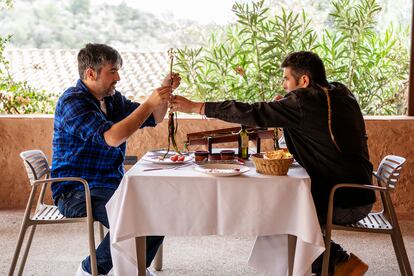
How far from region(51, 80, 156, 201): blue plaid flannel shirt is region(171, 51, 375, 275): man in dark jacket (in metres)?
0.51

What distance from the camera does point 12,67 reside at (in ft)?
18.2

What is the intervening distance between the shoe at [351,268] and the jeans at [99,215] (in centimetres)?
93

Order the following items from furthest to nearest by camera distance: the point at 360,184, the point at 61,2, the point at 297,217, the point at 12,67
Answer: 1. the point at 61,2
2. the point at 12,67
3. the point at 360,184
4. the point at 297,217

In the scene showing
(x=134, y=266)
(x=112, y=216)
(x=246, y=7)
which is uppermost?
(x=246, y=7)

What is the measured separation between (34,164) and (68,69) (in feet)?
10.2

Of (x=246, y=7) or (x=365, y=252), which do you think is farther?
(x=246, y=7)

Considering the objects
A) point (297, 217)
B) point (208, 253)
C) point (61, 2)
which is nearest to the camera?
point (297, 217)

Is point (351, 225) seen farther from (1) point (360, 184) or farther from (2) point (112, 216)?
(2) point (112, 216)

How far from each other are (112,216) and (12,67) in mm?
3307

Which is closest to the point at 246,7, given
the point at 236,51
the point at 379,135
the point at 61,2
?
the point at 236,51

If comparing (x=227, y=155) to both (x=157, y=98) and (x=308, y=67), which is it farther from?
(x=308, y=67)

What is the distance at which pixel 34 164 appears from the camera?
3.17m

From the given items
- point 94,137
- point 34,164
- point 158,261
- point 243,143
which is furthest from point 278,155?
point 34,164

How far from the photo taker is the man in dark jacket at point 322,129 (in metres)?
2.92
